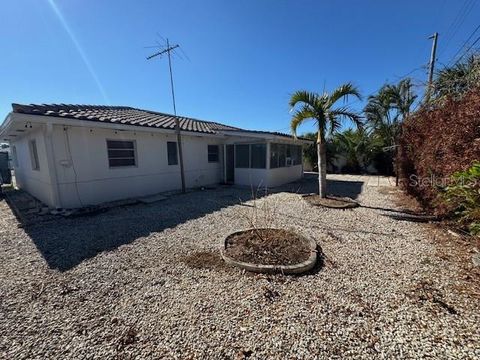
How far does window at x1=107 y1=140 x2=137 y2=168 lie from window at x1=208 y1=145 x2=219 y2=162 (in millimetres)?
4218

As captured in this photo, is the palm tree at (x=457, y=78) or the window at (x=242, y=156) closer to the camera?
the palm tree at (x=457, y=78)

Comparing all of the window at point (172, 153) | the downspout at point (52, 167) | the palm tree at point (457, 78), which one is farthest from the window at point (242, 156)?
the downspout at point (52, 167)

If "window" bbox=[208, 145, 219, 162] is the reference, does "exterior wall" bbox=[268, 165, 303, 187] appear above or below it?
below

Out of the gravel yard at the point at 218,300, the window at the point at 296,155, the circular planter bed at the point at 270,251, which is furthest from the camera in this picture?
the window at the point at 296,155

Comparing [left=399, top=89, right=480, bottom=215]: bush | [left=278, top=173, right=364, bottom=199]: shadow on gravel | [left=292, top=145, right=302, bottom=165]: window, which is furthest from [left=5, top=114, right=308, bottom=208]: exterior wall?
[left=399, top=89, right=480, bottom=215]: bush

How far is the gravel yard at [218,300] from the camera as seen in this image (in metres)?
2.17

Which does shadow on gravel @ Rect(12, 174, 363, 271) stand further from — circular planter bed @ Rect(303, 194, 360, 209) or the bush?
the bush

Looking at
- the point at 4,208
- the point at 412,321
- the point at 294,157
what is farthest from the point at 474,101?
the point at 4,208

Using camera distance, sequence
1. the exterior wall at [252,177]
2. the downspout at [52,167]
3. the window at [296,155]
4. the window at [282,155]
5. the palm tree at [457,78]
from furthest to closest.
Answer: the window at [296,155]
the window at [282,155]
the exterior wall at [252,177]
the downspout at [52,167]
the palm tree at [457,78]

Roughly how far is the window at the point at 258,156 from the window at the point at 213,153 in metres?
2.20

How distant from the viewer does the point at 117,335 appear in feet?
7.61

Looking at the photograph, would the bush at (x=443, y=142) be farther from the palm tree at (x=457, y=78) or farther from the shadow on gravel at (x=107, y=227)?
the shadow on gravel at (x=107, y=227)

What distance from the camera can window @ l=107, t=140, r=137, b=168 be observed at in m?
8.26

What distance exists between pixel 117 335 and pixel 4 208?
28.9 feet
